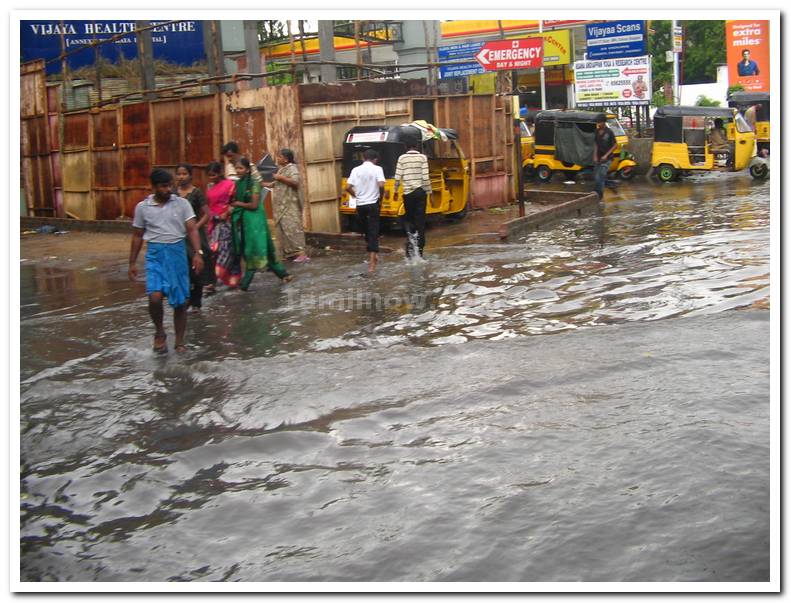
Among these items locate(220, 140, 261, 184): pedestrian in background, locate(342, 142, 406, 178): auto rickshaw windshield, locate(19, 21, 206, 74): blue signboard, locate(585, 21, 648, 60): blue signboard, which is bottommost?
locate(220, 140, 261, 184): pedestrian in background

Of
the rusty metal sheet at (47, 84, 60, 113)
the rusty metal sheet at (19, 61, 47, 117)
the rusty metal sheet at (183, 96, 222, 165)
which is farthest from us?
the rusty metal sheet at (19, 61, 47, 117)

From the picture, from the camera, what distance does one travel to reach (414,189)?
12328 millimetres

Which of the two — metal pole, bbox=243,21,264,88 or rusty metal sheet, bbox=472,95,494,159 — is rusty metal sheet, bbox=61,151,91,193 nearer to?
metal pole, bbox=243,21,264,88

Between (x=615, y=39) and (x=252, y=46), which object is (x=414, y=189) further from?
(x=615, y=39)

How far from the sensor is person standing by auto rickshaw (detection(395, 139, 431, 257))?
12.3 m

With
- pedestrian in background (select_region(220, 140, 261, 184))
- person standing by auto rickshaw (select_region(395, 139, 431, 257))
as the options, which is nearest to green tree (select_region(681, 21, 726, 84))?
person standing by auto rickshaw (select_region(395, 139, 431, 257))

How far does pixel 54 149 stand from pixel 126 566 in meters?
19.6

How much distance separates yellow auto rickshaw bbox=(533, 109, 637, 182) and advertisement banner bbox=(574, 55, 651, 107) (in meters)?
7.51

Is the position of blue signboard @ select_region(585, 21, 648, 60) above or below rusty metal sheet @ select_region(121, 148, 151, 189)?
above

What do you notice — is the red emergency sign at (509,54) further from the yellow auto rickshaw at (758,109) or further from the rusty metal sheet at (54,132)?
the rusty metal sheet at (54,132)

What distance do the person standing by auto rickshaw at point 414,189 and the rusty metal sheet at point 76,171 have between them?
36.6ft

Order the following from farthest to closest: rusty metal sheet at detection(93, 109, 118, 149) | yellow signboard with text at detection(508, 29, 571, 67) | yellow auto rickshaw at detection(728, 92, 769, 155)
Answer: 1. yellow signboard with text at detection(508, 29, 571, 67)
2. yellow auto rickshaw at detection(728, 92, 769, 155)
3. rusty metal sheet at detection(93, 109, 118, 149)

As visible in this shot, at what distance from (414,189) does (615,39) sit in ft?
74.9
